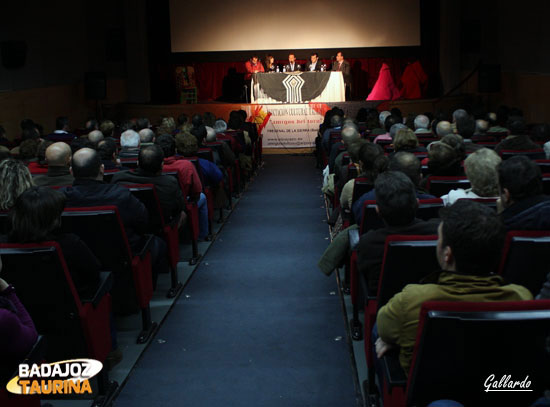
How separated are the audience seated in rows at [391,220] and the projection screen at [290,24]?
1276cm

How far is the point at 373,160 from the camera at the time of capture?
366cm

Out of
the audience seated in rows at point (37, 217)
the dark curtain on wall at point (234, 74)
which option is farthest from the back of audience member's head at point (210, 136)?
the dark curtain on wall at point (234, 74)

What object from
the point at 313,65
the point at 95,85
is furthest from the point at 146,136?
the point at 313,65

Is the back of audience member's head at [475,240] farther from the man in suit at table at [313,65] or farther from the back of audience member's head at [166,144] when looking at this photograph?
the man in suit at table at [313,65]

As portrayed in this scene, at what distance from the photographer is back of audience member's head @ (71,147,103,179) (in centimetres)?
326

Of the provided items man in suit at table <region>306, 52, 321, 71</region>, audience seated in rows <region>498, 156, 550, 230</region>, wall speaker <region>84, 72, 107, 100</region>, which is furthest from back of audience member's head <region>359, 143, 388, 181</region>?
wall speaker <region>84, 72, 107, 100</region>

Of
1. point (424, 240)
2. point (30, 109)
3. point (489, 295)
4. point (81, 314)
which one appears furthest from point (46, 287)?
point (30, 109)

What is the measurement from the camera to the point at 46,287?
2.41 meters

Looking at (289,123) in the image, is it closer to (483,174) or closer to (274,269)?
(274,269)

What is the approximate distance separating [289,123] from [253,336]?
8.36 meters

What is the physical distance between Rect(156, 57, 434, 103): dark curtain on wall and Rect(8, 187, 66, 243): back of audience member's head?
40.1 ft

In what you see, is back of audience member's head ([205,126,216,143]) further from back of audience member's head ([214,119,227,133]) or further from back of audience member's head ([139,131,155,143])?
back of audience member's head ([214,119,227,133])

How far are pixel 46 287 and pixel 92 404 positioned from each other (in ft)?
2.04

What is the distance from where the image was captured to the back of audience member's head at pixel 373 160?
11.8 ft
